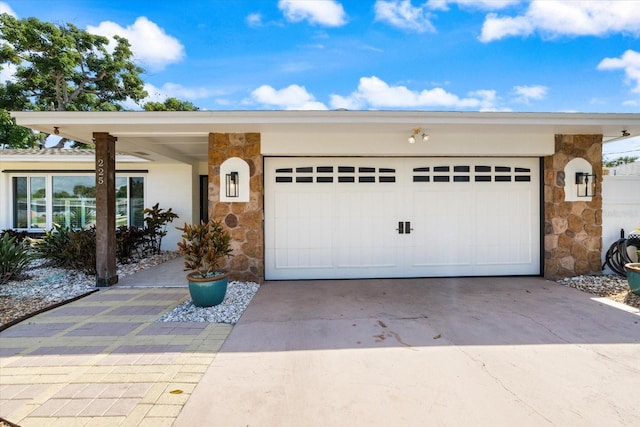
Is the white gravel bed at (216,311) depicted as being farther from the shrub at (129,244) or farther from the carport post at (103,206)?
the shrub at (129,244)

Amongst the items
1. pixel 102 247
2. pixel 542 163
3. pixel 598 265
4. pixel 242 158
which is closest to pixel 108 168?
pixel 102 247

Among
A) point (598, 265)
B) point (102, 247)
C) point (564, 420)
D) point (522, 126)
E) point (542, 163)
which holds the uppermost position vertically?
point (522, 126)

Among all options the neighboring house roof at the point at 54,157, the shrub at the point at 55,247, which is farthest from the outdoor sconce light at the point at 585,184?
the neighboring house roof at the point at 54,157

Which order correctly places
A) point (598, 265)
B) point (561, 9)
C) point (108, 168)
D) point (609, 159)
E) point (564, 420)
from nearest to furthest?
1. point (564, 420)
2. point (108, 168)
3. point (598, 265)
4. point (561, 9)
5. point (609, 159)

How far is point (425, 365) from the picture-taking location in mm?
3047

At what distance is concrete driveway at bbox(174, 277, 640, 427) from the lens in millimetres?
2371

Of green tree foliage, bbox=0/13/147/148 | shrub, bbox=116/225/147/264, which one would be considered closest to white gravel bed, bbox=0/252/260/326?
shrub, bbox=116/225/147/264

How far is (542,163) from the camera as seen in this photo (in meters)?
6.46

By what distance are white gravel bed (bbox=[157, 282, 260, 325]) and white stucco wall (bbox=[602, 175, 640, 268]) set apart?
6.80 m

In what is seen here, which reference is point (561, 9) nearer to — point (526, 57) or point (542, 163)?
point (526, 57)

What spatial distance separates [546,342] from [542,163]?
165 inches

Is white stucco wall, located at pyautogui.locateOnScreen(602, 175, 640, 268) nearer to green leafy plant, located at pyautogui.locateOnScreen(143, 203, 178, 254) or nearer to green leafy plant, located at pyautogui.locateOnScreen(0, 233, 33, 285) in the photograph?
green leafy plant, located at pyautogui.locateOnScreen(143, 203, 178, 254)

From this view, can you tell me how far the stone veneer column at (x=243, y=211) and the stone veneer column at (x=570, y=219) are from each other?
5.41m

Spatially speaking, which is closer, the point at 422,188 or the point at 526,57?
the point at 422,188
